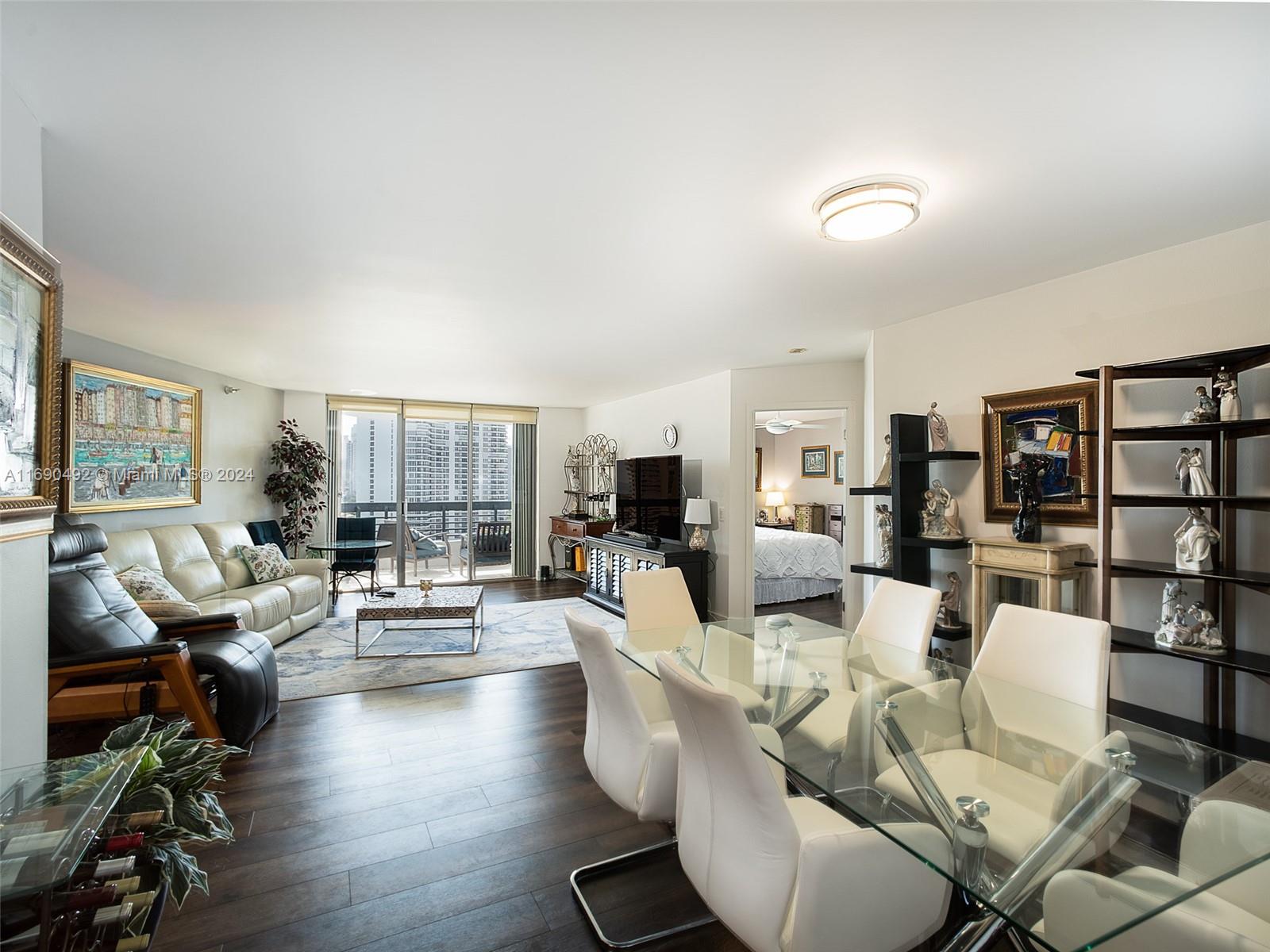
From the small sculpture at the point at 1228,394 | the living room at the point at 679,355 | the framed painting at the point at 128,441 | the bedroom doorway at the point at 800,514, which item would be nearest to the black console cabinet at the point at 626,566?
the bedroom doorway at the point at 800,514

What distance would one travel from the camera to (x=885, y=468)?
379 cm

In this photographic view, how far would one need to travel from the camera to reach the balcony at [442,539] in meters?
7.52

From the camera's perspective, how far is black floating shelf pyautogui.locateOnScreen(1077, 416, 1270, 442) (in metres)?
2.18

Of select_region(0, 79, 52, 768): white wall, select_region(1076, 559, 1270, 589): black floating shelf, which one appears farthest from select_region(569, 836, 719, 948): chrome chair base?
select_region(1076, 559, 1270, 589): black floating shelf

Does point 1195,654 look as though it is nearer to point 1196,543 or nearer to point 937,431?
point 1196,543

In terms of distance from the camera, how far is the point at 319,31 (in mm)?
1305

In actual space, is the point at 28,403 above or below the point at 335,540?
above

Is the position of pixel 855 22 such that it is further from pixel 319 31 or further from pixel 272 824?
pixel 272 824

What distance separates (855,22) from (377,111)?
127 centimetres

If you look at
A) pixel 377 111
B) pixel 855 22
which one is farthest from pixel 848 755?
pixel 377 111

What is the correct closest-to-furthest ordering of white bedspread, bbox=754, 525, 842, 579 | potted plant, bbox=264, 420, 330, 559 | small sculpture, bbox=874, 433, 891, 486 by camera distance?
small sculpture, bbox=874, 433, 891, 486 < white bedspread, bbox=754, 525, 842, 579 < potted plant, bbox=264, 420, 330, 559

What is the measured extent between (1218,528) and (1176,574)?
0.32 m

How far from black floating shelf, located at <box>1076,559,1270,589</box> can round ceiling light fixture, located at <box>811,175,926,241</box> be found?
5.73 feet

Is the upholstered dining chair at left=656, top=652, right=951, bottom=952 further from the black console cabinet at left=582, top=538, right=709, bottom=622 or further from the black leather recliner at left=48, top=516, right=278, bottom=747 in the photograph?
the black console cabinet at left=582, top=538, right=709, bottom=622
